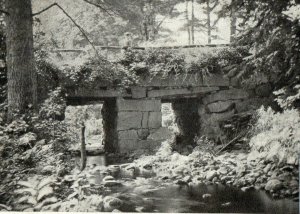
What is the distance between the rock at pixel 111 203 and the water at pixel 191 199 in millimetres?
67

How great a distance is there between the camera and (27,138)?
4.26 meters

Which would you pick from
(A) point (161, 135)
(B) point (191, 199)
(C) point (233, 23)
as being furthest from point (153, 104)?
(B) point (191, 199)

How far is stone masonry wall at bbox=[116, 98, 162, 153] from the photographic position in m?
6.12

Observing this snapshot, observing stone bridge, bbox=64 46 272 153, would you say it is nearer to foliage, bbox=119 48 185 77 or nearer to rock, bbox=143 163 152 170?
foliage, bbox=119 48 185 77

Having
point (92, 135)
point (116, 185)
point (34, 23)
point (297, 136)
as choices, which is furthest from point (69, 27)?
point (92, 135)

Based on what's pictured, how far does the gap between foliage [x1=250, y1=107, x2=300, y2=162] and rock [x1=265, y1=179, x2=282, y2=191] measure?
24 centimetres

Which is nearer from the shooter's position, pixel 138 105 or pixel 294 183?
pixel 294 183

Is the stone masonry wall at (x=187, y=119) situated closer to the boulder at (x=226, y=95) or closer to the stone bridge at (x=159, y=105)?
the stone bridge at (x=159, y=105)

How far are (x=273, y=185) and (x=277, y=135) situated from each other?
0.54m

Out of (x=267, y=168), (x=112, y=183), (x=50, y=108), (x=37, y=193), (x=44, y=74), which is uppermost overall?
(x=44, y=74)

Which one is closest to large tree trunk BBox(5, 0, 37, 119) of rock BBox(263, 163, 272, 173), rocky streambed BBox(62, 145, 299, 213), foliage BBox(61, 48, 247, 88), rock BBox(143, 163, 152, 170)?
foliage BBox(61, 48, 247, 88)

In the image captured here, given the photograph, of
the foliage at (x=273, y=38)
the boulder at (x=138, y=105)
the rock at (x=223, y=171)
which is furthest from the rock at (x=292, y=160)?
the boulder at (x=138, y=105)

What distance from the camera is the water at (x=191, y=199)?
3765mm

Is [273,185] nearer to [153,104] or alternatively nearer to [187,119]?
[187,119]
